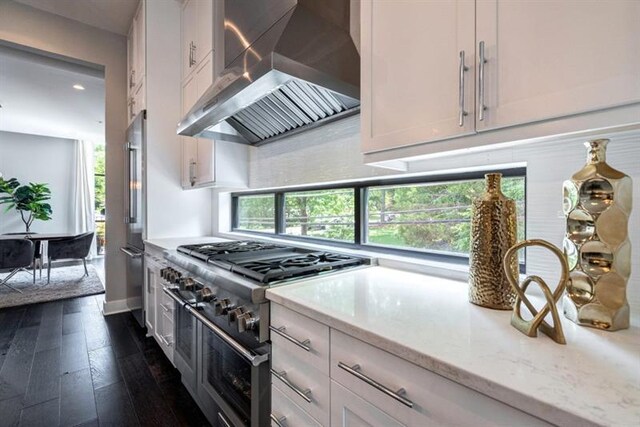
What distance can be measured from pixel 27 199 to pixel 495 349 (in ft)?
27.0

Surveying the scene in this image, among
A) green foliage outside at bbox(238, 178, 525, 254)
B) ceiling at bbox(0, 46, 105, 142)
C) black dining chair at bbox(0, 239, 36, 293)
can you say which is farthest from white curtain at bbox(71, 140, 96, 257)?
green foliage outside at bbox(238, 178, 525, 254)

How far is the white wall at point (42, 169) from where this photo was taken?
628 cm

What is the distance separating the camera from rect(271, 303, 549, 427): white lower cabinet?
57 cm

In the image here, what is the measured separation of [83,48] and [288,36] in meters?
3.19

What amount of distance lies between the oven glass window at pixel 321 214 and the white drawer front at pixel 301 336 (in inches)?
37.4

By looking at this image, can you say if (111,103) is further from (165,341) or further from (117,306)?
(165,341)

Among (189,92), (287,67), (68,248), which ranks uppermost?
(189,92)

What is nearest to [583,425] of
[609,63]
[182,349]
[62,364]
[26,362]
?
[609,63]

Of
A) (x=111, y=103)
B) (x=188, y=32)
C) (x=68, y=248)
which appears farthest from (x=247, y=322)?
(x=68, y=248)

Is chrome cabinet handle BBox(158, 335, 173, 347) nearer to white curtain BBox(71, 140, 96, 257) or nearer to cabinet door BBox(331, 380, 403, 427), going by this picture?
cabinet door BBox(331, 380, 403, 427)

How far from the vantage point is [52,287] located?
4234 millimetres

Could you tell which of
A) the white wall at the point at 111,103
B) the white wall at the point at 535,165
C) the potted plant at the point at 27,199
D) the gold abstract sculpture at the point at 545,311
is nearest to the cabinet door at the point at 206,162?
the white wall at the point at 535,165

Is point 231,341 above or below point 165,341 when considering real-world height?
above

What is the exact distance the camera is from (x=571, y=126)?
0.68m
